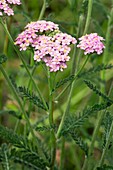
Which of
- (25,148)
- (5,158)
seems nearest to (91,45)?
(25,148)

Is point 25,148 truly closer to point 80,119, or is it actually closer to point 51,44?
point 80,119

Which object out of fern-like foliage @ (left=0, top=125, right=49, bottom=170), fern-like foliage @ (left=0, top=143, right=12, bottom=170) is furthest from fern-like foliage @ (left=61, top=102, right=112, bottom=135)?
fern-like foliage @ (left=0, top=143, right=12, bottom=170)

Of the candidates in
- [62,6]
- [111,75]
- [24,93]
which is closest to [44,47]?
[24,93]

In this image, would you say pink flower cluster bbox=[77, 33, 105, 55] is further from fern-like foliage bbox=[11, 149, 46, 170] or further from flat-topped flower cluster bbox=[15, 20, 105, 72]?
fern-like foliage bbox=[11, 149, 46, 170]

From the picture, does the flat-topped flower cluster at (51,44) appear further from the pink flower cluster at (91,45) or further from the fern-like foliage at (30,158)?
the fern-like foliage at (30,158)

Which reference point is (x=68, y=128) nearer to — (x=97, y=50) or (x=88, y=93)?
(x=97, y=50)

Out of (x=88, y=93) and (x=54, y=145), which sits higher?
(x=88, y=93)
